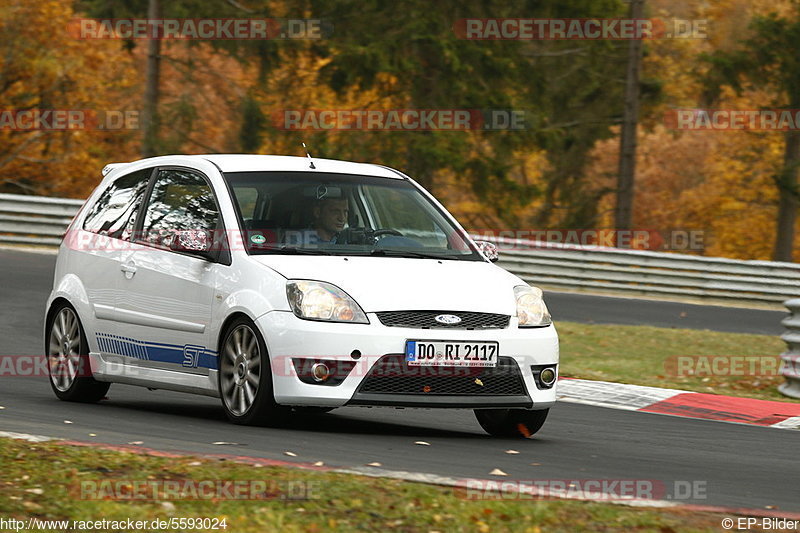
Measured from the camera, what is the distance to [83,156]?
41125mm

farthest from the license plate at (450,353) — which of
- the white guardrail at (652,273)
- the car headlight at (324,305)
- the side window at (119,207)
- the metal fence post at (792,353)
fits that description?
the white guardrail at (652,273)

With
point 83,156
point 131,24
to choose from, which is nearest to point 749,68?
point 131,24

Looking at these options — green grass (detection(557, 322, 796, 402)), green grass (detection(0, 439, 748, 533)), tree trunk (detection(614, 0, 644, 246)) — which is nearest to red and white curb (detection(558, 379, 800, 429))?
green grass (detection(557, 322, 796, 402))

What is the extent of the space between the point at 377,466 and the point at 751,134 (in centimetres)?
4164

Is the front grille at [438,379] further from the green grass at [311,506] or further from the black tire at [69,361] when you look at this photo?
the black tire at [69,361]

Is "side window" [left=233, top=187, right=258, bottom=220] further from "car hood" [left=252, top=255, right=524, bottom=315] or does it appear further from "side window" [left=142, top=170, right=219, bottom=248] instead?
"car hood" [left=252, top=255, right=524, bottom=315]

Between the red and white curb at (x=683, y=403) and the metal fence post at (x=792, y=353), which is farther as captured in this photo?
the metal fence post at (x=792, y=353)

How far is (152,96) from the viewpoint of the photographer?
36.3 m

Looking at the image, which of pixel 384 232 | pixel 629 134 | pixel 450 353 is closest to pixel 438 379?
pixel 450 353

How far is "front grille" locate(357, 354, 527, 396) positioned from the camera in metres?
7.94

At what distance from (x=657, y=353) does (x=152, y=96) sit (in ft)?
76.8

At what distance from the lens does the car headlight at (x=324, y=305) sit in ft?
26.1

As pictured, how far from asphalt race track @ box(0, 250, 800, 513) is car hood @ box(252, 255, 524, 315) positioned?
32.2 inches

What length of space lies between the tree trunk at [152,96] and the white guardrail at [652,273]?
13.6m
